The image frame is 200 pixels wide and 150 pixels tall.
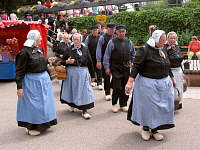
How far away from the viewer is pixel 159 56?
500 cm

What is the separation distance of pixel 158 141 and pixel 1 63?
821cm

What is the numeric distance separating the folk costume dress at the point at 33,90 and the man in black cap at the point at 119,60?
1.84 m

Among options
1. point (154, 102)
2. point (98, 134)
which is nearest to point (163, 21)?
point (98, 134)

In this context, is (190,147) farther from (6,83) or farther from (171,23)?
(171,23)

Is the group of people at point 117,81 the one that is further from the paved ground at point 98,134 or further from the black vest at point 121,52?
the paved ground at point 98,134

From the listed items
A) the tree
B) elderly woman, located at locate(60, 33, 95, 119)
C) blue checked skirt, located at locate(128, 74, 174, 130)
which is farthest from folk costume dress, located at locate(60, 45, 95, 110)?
the tree

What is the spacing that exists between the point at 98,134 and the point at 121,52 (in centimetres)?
210

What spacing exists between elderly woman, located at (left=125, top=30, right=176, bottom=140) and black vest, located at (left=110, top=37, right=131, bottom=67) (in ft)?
5.78

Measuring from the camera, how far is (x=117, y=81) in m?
6.86

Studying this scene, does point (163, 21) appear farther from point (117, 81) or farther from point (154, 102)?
point (154, 102)

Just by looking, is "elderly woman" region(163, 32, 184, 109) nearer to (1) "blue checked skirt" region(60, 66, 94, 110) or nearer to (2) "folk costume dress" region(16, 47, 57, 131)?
(1) "blue checked skirt" region(60, 66, 94, 110)

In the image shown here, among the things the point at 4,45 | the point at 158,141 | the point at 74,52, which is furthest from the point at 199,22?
the point at 158,141

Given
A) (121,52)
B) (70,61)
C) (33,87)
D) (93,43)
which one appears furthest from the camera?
(93,43)

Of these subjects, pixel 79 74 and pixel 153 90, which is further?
pixel 79 74
